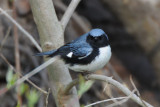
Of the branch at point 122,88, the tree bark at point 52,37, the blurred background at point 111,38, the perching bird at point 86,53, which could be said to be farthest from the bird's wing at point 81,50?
the blurred background at point 111,38

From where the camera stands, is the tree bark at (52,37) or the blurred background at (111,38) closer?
the tree bark at (52,37)

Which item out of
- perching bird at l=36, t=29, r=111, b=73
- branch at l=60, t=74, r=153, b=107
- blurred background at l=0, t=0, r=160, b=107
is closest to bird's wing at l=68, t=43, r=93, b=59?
perching bird at l=36, t=29, r=111, b=73

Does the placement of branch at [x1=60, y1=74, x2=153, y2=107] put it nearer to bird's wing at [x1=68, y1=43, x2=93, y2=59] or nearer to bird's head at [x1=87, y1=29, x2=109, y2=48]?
bird's wing at [x1=68, y1=43, x2=93, y2=59]

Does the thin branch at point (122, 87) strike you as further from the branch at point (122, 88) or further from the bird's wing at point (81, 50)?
the bird's wing at point (81, 50)

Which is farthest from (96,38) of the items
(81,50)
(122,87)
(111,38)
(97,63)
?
(111,38)

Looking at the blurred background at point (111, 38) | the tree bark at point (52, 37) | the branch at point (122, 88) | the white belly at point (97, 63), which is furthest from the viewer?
the blurred background at point (111, 38)

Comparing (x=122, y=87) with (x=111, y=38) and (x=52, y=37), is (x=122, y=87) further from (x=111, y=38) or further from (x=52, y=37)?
(x=111, y=38)

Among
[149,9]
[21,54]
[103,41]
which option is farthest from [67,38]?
[103,41]
